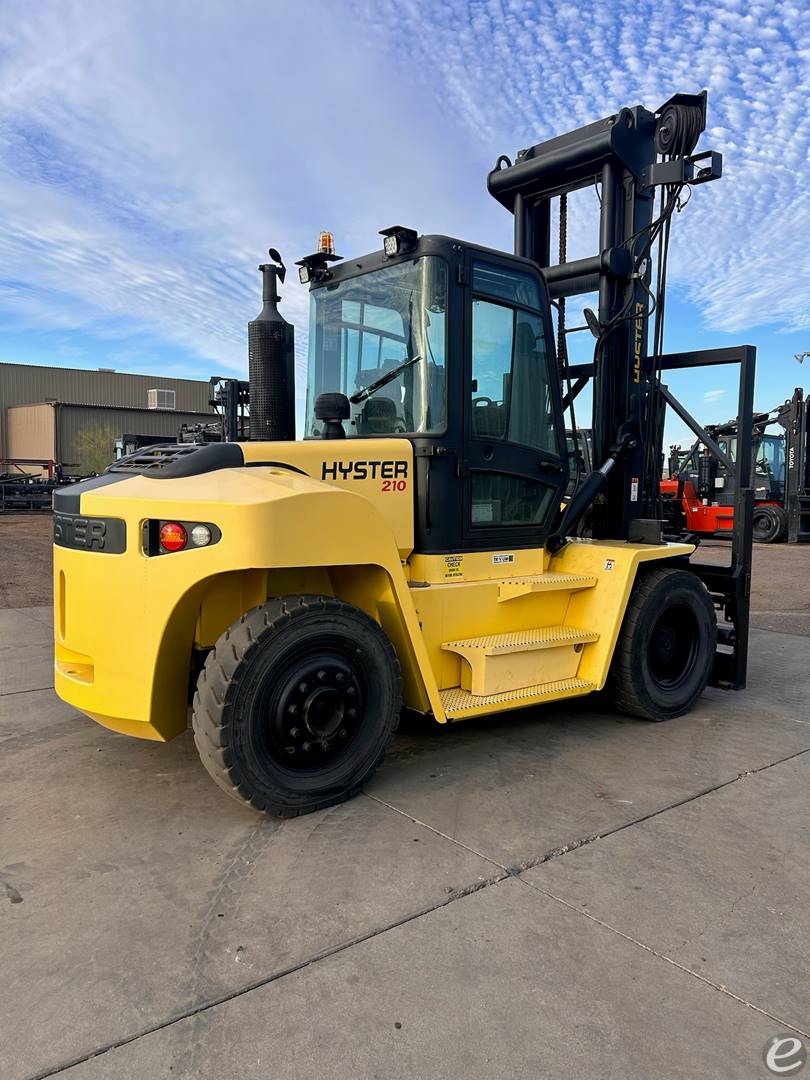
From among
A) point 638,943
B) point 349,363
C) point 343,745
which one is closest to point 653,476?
point 349,363

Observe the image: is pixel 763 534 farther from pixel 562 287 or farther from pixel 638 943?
pixel 638 943

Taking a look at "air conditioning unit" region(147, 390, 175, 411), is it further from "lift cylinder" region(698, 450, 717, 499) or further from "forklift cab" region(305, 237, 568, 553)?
"forklift cab" region(305, 237, 568, 553)

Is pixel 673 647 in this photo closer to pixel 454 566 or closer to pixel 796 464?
pixel 454 566

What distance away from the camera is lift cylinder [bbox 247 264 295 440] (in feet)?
15.2

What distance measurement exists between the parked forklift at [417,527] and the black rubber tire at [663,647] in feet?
0.07

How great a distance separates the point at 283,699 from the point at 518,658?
1.50m

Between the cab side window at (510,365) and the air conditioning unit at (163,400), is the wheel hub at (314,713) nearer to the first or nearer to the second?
the cab side window at (510,365)

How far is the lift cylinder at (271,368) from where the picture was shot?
4.63 meters

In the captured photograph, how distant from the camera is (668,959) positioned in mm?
2617

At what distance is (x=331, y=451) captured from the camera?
4180 mm

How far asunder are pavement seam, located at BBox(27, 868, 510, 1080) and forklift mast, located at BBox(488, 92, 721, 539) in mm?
3371

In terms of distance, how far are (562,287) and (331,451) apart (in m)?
2.66

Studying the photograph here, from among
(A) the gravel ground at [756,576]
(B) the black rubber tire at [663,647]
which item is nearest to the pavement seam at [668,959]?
(B) the black rubber tire at [663,647]

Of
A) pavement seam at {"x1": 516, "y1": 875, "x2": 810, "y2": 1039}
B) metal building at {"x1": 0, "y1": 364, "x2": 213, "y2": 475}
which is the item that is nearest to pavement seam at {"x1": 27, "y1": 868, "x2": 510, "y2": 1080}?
pavement seam at {"x1": 516, "y1": 875, "x2": 810, "y2": 1039}
